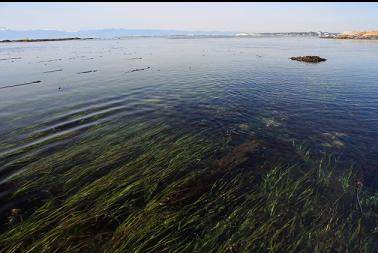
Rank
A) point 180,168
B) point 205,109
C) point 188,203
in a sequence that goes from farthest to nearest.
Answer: point 205,109 < point 180,168 < point 188,203

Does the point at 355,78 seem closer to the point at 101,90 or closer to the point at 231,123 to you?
the point at 231,123

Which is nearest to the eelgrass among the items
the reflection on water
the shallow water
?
the reflection on water

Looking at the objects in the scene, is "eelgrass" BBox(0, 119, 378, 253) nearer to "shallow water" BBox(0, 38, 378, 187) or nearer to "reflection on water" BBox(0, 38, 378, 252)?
"reflection on water" BBox(0, 38, 378, 252)

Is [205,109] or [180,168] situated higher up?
[180,168]

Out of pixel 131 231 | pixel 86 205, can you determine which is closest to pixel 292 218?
pixel 131 231

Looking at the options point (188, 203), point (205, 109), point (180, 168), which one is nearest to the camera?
point (188, 203)

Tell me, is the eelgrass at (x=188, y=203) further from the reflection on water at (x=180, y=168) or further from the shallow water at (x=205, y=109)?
the shallow water at (x=205, y=109)

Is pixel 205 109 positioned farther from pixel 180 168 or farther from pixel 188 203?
pixel 188 203

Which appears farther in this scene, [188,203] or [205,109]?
[205,109]

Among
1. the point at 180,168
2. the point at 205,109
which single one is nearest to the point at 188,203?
the point at 180,168
